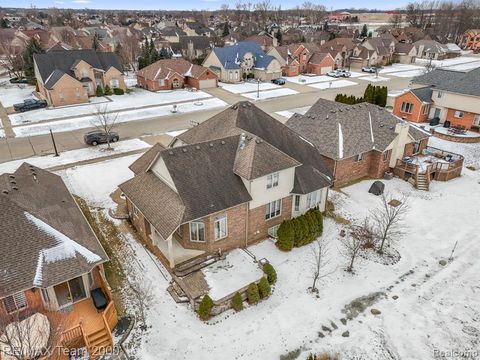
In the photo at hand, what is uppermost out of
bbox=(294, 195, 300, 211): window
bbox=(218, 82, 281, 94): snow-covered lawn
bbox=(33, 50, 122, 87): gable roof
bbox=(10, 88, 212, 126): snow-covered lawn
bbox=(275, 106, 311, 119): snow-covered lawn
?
bbox=(33, 50, 122, 87): gable roof

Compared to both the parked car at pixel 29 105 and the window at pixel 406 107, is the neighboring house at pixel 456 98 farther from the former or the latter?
the parked car at pixel 29 105

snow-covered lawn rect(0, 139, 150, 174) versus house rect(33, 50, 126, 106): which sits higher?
house rect(33, 50, 126, 106)

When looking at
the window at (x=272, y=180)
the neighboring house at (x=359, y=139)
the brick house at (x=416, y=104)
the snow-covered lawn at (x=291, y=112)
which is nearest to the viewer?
the window at (x=272, y=180)

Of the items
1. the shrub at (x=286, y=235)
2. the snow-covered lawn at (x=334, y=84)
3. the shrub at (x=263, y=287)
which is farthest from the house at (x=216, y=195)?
the snow-covered lawn at (x=334, y=84)

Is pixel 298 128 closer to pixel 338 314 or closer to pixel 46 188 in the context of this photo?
pixel 338 314

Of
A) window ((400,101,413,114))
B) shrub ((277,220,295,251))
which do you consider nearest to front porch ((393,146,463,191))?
window ((400,101,413,114))

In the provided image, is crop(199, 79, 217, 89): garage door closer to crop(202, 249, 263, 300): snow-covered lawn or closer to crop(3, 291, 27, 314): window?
crop(202, 249, 263, 300): snow-covered lawn

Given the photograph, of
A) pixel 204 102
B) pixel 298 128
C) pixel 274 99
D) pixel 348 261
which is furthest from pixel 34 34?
pixel 348 261
